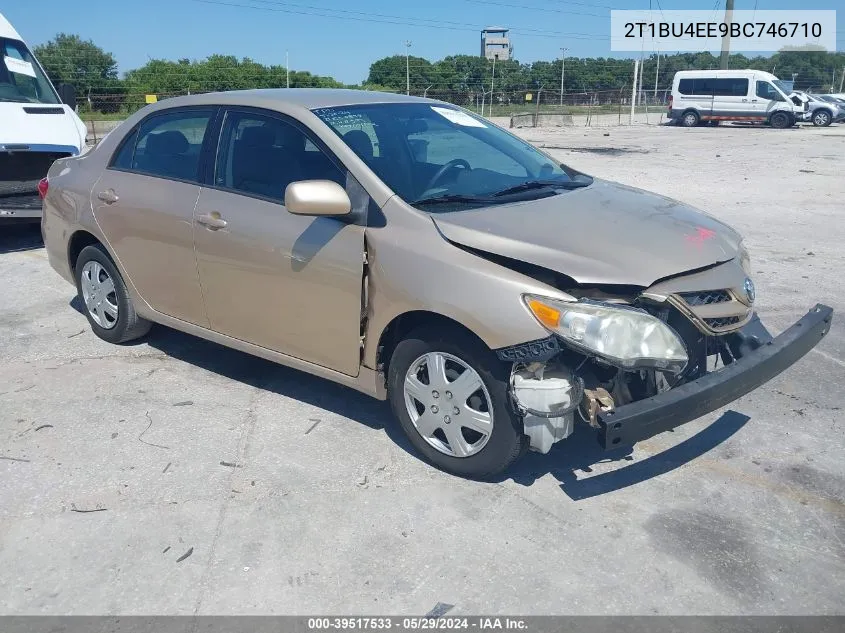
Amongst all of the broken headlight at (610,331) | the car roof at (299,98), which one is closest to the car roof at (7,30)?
the car roof at (299,98)

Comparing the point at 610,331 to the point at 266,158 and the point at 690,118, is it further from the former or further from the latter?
the point at 690,118

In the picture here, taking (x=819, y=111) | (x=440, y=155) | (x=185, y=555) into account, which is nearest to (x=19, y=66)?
(x=440, y=155)

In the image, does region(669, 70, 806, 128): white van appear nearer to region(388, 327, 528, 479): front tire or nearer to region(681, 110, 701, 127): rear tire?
region(681, 110, 701, 127): rear tire

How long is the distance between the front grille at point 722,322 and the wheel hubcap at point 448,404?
3.36 feet

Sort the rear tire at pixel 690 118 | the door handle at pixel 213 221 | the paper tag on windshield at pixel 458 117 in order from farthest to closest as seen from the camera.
Answer: the rear tire at pixel 690 118 < the paper tag on windshield at pixel 458 117 < the door handle at pixel 213 221

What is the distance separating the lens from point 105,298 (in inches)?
206

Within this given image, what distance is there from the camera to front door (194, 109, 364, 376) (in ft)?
12.0

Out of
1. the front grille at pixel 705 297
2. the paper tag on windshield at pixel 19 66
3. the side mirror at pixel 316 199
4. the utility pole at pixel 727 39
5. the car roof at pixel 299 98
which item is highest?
the utility pole at pixel 727 39

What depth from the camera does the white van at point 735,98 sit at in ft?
101

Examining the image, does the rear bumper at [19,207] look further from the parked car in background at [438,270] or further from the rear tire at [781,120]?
the rear tire at [781,120]

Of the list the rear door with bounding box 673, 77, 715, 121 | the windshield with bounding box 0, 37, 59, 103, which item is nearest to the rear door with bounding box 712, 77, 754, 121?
the rear door with bounding box 673, 77, 715, 121

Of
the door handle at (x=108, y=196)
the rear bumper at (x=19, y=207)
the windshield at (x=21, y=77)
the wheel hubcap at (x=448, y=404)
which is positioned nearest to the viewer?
the wheel hubcap at (x=448, y=404)

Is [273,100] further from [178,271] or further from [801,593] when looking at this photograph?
[801,593]

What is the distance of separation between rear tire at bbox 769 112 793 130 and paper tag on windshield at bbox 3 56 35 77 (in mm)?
29362
